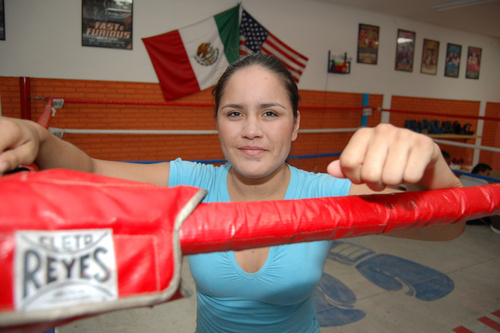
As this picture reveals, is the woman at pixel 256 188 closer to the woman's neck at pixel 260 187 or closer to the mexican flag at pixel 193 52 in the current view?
the woman's neck at pixel 260 187

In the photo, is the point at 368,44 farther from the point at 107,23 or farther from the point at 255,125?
the point at 255,125

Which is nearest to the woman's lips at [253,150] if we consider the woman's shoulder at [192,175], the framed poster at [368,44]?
the woman's shoulder at [192,175]

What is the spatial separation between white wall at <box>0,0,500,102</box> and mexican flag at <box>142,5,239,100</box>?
0.38ft

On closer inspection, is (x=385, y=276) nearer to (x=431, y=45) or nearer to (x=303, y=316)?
(x=303, y=316)

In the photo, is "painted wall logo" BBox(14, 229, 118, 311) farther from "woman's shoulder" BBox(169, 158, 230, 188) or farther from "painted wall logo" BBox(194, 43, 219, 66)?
"painted wall logo" BBox(194, 43, 219, 66)

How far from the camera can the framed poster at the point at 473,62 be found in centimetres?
830

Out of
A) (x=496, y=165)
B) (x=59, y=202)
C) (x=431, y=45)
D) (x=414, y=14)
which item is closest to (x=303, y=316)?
(x=59, y=202)

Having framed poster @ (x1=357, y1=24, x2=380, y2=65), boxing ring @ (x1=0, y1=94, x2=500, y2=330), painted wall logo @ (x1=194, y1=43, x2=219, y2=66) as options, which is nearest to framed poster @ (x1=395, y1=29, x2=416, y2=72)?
framed poster @ (x1=357, y1=24, x2=380, y2=65)

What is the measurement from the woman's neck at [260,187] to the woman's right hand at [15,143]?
626mm

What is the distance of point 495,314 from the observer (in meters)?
2.32

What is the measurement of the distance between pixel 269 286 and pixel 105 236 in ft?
2.08

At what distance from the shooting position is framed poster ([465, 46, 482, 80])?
27.2 ft

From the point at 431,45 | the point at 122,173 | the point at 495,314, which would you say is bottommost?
the point at 495,314

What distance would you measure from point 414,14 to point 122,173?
745cm
